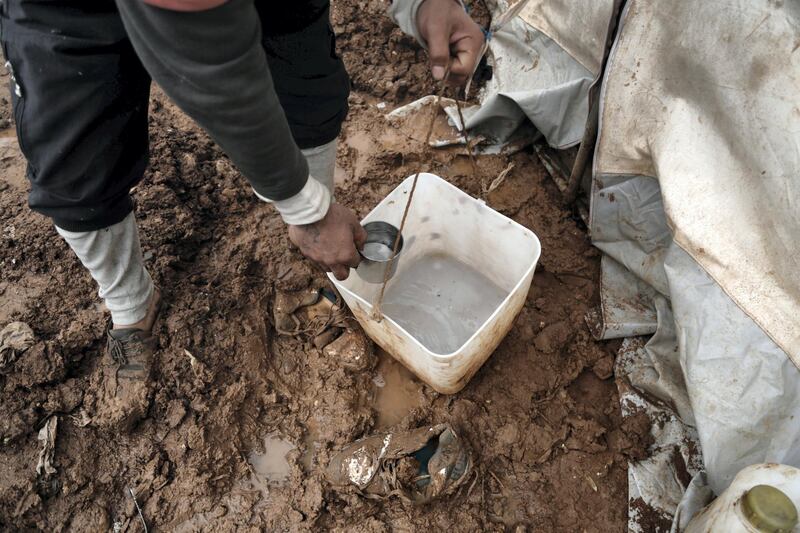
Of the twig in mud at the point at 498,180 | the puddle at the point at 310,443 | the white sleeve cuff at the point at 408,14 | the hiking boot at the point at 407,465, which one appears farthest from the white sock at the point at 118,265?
the twig in mud at the point at 498,180

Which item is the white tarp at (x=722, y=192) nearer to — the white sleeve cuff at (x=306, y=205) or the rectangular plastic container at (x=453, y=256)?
the rectangular plastic container at (x=453, y=256)

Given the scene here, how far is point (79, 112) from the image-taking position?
1222mm

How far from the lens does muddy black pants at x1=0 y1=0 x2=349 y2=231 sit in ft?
3.74

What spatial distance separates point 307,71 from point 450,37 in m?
0.41

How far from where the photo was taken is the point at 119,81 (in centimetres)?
124

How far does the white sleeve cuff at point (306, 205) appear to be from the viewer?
3.77ft

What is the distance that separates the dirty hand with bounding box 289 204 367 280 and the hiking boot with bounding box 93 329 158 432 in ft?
2.79

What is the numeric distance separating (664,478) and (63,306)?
82.5 inches

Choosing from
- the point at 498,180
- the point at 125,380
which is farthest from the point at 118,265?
the point at 498,180

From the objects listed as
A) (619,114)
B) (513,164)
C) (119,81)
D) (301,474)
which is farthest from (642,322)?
(119,81)

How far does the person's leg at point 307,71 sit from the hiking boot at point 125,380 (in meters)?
0.84

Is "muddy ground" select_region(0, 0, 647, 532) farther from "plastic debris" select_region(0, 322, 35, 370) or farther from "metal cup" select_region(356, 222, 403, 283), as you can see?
"metal cup" select_region(356, 222, 403, 283)

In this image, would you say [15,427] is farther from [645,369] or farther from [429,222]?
[645,369]

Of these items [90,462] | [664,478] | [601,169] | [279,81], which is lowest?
[90,462]
